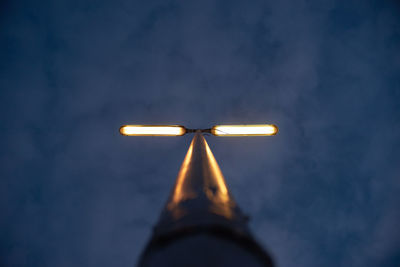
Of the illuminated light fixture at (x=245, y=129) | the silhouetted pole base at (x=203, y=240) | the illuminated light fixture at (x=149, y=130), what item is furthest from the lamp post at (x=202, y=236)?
the illuminated light fixture at (x=149, y=130)

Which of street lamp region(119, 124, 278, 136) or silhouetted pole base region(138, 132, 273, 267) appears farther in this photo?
street lamp region(119, 124, 278, 136)

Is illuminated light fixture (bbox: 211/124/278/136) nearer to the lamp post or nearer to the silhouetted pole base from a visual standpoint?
the lamp post

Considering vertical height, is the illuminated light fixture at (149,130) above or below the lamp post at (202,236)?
above

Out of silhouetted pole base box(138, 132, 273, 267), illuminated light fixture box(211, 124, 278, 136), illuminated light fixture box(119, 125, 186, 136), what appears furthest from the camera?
illuminated light fixture box(119, 125, 186, 136)

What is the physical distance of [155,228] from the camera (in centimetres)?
153

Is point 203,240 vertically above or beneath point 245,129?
beneath

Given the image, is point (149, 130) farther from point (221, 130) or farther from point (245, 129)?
point (245, 129)

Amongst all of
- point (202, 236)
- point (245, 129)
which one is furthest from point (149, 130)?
point (202, 236)

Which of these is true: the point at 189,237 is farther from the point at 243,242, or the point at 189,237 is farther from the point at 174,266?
the point at 243,242

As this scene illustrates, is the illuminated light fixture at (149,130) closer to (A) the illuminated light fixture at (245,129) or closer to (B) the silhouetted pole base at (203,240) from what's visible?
(A) the illuminated light fixture at (245,129)

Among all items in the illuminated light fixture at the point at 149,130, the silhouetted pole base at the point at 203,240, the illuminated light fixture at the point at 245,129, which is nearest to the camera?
the silhouetted pole base at the point at 203,240

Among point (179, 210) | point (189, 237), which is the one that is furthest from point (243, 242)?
point (179, 210)

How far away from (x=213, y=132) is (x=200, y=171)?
77.3 inches

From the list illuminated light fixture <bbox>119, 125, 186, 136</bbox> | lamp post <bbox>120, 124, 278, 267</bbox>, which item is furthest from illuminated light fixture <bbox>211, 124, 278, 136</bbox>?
lamp post <bbox>120, 124, 278, 267</bbox>
